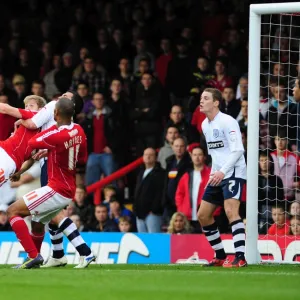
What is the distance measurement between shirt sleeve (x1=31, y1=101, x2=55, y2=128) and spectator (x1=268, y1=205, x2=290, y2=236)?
13.7 feet

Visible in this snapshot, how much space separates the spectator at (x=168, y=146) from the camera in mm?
18453

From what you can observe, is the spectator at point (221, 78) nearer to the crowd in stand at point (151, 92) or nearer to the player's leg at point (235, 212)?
the crowd in stand at point (151, 92)

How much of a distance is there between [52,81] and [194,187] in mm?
5125

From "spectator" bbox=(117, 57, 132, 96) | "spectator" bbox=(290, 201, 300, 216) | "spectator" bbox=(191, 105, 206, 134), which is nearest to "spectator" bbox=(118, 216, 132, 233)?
"spectator" bbox=(191, 105, 206, 134)

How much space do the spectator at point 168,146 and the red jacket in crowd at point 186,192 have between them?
1110mm

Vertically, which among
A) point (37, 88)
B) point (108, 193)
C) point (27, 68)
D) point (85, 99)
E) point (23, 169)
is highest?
point (27, 68)

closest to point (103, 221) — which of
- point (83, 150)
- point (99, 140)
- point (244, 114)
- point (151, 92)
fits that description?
point (99, 140)

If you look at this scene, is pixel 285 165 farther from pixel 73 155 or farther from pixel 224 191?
pixel 73 155

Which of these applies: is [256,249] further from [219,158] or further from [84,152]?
[84,152]

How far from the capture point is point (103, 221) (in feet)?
59.2

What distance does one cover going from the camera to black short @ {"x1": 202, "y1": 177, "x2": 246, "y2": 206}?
13266 mm

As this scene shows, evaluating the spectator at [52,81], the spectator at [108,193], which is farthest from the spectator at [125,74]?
the spectator at [108,193]

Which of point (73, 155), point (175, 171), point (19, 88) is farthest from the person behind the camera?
point (19, 88)

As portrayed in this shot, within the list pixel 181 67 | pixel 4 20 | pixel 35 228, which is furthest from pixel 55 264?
pixel 4 20
